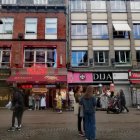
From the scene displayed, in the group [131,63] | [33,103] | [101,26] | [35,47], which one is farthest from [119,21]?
[33,103]

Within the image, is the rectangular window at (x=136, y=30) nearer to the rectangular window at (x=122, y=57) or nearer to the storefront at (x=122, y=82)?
the rectangular window at (x=122, y=57)

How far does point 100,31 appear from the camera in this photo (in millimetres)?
29422

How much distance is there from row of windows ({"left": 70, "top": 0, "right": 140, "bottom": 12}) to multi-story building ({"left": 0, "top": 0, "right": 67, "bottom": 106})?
7.22 feet

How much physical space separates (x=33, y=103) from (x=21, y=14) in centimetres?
967

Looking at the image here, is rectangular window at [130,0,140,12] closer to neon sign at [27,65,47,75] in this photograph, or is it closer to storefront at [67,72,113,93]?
storefront at [67,72,113,93]

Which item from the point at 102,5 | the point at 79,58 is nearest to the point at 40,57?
the point at 79,58

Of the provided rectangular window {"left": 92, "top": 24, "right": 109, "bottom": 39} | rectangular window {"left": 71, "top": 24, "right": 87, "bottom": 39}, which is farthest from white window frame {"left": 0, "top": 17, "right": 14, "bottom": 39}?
rectangular window {"left": 92, "top": 24, "right": 109, "bottom": 39}

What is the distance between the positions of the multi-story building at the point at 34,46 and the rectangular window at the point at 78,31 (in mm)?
1928

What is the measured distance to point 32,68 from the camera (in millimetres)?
26125

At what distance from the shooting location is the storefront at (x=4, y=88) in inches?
1028

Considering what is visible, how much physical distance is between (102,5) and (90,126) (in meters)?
24.2

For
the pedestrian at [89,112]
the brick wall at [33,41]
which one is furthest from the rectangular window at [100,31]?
the pedestrian at [89,112]

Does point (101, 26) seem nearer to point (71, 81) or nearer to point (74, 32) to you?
point (74, 32)

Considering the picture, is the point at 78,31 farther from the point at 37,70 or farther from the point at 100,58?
the point at 37,70
